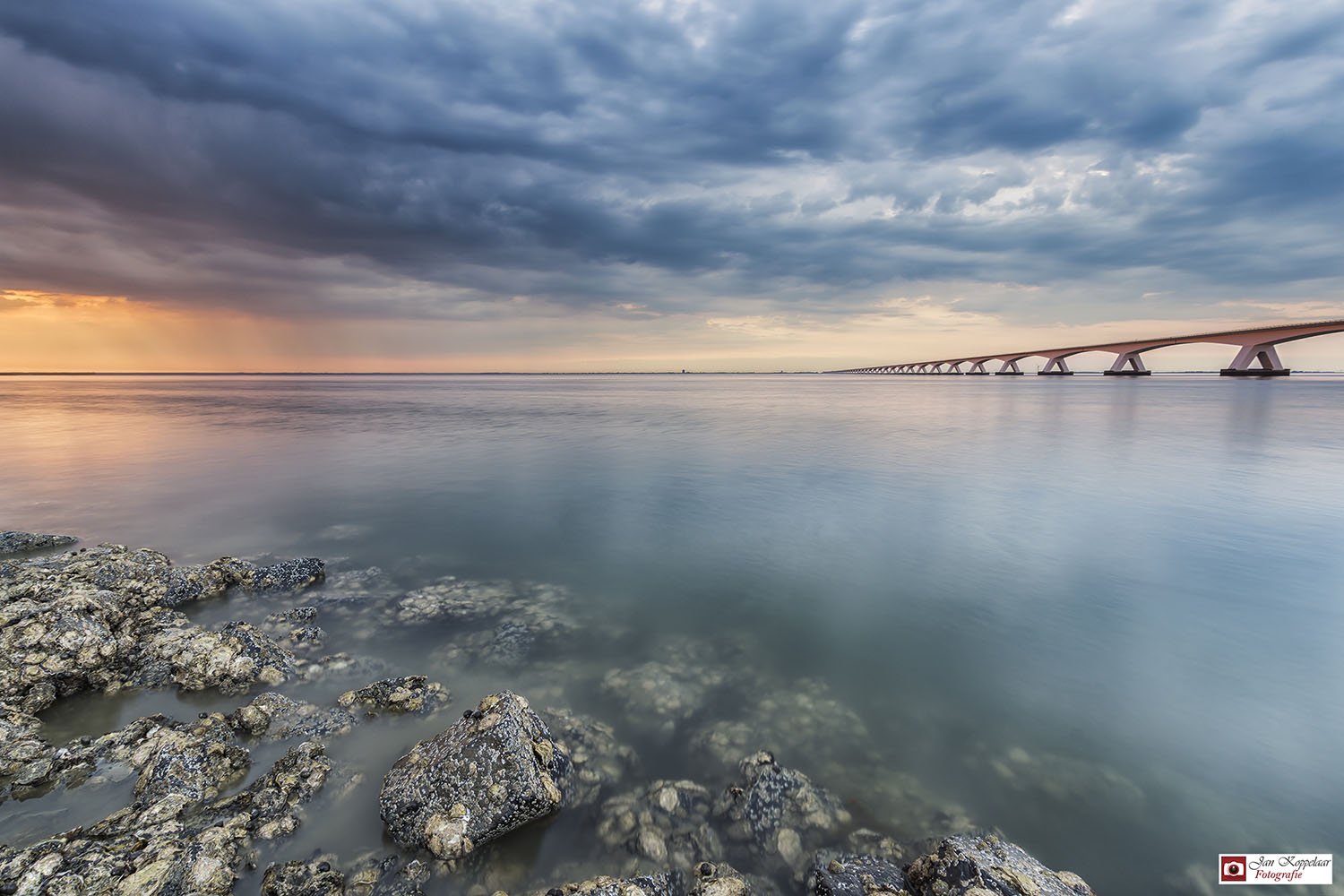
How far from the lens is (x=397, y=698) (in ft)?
16.8

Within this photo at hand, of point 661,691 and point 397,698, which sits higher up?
point 397,698

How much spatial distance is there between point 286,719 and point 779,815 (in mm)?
4444

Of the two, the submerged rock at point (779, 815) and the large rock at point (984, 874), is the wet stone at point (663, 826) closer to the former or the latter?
the submerged rock at point (779, 815)

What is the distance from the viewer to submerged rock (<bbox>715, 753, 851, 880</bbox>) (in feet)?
12.4

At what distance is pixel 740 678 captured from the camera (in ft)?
19.1

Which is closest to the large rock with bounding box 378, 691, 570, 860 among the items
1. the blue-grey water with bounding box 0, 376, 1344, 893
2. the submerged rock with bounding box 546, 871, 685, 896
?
the blue-grey water with bounding box 0, 376, 1344, 893

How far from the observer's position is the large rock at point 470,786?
372 cm

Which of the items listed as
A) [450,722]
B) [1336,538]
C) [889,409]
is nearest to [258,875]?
[450,722]

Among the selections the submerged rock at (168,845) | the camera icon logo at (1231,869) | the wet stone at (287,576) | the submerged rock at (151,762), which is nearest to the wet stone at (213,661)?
the submerged rock at (151,762)

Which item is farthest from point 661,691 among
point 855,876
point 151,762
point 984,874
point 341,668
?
point 151,762

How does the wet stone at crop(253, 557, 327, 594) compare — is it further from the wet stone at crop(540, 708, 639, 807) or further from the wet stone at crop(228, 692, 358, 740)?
the wet stone at crop(540, 708, 639, 807)

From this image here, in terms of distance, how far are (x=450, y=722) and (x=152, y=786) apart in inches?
80.4

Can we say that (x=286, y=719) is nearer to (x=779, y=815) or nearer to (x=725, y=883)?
(x=725, y=883)

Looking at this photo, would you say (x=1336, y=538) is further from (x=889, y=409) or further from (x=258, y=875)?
(x=889, y=409)
